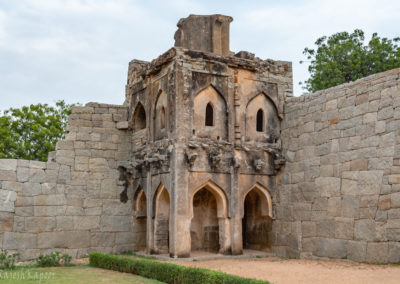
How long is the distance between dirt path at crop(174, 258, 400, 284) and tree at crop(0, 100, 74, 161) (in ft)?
40.9

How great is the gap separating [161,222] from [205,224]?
5.11 ft

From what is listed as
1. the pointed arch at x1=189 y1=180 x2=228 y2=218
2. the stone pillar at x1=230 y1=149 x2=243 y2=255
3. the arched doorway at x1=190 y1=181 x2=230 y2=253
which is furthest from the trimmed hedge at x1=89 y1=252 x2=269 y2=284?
the stone pillar at x1=230 y1=149 x2=243 y2=255

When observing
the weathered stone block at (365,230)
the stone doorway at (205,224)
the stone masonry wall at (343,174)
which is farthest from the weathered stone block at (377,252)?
the stone doorway at (205,224)

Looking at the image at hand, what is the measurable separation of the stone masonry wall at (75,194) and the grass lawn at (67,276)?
2149 millimetres

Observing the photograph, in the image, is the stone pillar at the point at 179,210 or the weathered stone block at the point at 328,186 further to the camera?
the stone pillar at the point at 179,210

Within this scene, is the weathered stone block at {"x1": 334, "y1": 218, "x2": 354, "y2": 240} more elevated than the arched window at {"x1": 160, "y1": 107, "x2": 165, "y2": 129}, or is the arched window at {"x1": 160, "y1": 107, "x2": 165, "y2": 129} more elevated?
the arched window at {"x1": 160, "y1": 107, "x2": 165, "y2": 129}

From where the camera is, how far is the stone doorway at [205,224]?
1466 centimetres

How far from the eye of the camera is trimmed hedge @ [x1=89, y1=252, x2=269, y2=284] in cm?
Answer: 819

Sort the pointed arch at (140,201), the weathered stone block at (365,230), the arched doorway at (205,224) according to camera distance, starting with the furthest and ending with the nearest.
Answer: the pointed arch at (140,201) → the arched doorway at (205,224) → the weathered stone block at (365,230)

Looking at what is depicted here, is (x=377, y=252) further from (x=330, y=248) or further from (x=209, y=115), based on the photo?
(x=209, y=115)

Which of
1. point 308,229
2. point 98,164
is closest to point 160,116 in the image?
point 98,164

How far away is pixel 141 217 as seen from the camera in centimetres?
1534

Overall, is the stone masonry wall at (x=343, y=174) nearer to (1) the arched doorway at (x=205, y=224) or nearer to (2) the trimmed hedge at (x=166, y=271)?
(1) the arched doorway at (x=205, y=224)

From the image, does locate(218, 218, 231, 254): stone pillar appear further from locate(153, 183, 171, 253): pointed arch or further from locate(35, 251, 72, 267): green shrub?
locate(35, 251, 72, 267): green shrub
